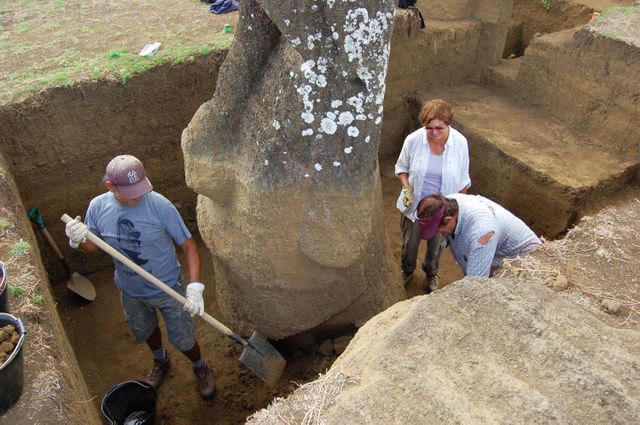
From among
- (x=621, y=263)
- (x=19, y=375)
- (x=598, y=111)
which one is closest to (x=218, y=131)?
(x=19, y=375)

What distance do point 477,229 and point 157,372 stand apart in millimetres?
2470

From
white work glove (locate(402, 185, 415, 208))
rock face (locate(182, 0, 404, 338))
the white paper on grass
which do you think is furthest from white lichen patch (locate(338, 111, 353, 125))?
the white paper on grass

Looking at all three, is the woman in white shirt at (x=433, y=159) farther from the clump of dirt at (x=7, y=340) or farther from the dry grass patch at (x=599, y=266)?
the clump of dirt at (x=7, y=340)

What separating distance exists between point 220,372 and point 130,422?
0.77 m

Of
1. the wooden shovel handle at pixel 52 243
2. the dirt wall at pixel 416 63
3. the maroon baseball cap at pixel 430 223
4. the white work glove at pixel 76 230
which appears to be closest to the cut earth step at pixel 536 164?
the dirt wall at pixel 416 63

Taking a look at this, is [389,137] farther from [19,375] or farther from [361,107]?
[19,375]

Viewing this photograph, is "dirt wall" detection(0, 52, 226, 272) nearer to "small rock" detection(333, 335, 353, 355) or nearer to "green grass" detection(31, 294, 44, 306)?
"green grass" detection(31, 294, 44, 306)

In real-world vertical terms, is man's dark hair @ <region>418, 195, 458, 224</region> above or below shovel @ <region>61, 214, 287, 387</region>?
above

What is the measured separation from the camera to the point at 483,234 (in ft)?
9.34

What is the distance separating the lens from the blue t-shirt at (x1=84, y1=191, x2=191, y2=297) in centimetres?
298

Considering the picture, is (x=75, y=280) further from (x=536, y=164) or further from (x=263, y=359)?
(x=536, y=164)

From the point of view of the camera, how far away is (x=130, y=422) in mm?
3252

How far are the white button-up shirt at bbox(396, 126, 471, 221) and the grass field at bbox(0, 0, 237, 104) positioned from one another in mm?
1997

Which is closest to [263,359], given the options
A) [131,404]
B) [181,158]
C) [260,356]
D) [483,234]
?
[260,356]
